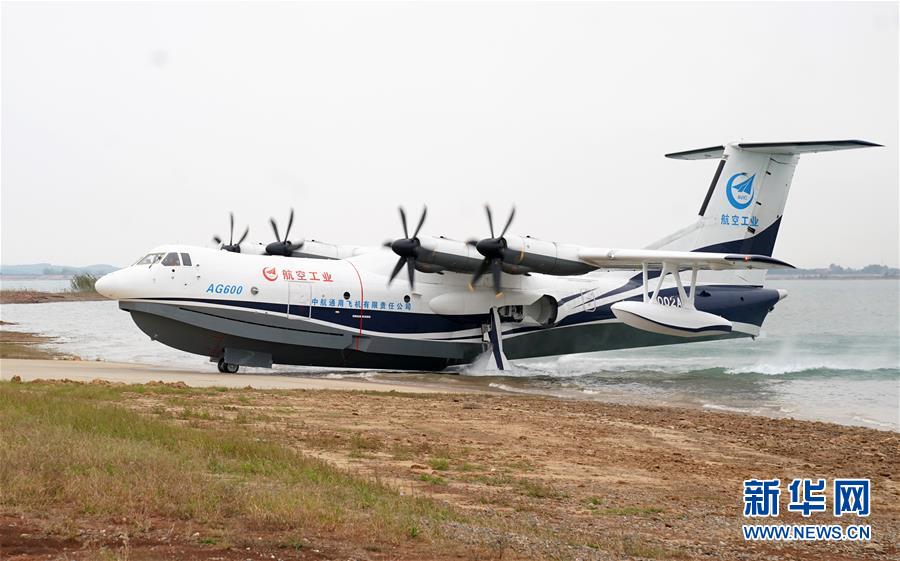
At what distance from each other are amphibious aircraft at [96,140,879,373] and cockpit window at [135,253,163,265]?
0.05 metres

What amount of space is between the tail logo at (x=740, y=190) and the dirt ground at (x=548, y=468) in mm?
10051

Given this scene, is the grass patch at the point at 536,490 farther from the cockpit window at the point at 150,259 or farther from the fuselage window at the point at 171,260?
the cockpit window at the point at 150,259

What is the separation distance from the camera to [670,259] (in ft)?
71.6

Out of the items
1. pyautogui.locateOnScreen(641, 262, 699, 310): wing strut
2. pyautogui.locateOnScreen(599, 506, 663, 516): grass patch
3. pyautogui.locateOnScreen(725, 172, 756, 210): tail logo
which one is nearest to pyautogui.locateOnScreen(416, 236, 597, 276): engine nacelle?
pyautogui.locateOnScreen(641, 262, 699, 310): wing strut

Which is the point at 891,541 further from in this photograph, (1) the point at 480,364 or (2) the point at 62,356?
(2) the point at 62,356

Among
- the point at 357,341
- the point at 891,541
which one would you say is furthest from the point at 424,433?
the point at 357,341

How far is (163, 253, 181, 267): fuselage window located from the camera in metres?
20.5

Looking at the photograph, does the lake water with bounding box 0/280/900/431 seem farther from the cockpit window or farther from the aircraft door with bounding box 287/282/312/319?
the cockpit window

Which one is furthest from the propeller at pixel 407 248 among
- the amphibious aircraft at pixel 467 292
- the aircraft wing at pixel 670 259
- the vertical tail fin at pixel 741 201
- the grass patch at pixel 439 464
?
the grass patch at pixel 439 464

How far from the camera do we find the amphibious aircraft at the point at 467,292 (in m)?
20.8

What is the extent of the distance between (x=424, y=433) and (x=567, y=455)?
6.91ft

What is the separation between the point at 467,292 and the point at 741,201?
8065mm

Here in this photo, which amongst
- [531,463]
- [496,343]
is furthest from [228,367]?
[531,463]

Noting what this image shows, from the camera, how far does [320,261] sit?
76.1 ft
